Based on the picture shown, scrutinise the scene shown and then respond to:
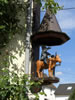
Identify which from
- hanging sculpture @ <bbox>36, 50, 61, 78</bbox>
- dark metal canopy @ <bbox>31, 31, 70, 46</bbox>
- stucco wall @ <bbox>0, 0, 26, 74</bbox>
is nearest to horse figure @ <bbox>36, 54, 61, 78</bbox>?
hanging sculpture @ <bbox>36, 50, 61, 78</bbox>

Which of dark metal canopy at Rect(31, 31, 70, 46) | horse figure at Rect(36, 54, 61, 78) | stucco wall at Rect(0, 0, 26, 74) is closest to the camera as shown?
stucco wall at Rect(0, 0, 26, 74)

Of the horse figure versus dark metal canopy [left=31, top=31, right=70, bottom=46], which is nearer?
the horse figure

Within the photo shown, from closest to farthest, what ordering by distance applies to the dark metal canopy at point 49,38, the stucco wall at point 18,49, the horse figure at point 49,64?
1. the stucco wall at point 18,49
2. the horse figure at point 49,64
3. the dark metal canopy at point 49,38

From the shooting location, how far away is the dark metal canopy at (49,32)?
6.42 metres

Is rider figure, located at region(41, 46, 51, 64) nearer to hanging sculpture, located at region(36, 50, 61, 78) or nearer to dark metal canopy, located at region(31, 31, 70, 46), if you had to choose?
hanging sculpture, located at region(36, 50, 61, 78)

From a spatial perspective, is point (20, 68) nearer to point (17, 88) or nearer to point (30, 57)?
point (30, 57)

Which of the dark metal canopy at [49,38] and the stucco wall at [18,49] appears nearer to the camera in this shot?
the stucco wall at [18,49]

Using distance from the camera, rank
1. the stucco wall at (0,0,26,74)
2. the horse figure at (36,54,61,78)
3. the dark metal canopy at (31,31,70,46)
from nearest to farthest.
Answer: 1. the stucco wall at (0,0,26,74)
2. the horse figure at (36,54,61,78)
3. the dark metal canopy at (31,31,70,46)

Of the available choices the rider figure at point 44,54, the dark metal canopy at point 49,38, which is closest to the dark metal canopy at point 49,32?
the dark metal canopy at point 49,38

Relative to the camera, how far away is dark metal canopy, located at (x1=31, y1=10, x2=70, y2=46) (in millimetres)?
6424

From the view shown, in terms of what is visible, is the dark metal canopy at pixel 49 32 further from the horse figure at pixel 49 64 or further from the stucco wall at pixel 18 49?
the horse figure at pixel 49 64

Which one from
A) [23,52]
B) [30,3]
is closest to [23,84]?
[23,52]

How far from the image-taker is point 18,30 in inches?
253

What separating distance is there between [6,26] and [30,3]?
1050 millimetres
